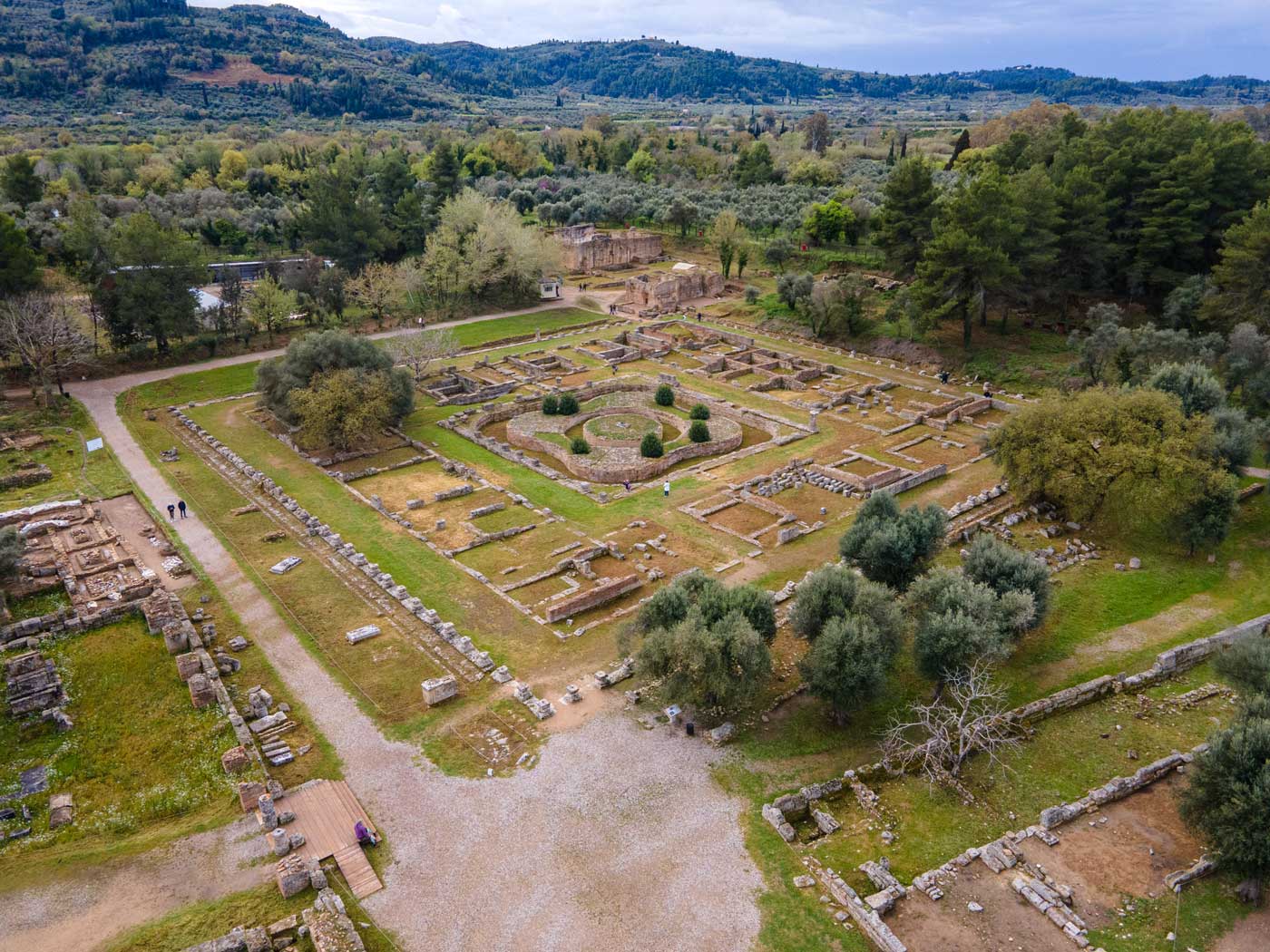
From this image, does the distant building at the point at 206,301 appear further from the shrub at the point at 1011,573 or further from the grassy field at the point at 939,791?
the shrub at the point at 1011,573

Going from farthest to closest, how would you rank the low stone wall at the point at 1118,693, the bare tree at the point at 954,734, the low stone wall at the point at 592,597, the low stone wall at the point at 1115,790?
1. the low stone wall at the point at 592,597
2. the bare tree at the point at 954,734
3. the low stone wall at the point at 1118,693
4. the low stone wall at the point at 1115,790

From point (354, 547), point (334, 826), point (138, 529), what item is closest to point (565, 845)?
point (334, 826)

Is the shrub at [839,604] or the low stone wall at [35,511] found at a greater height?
the shrub at [839,604]

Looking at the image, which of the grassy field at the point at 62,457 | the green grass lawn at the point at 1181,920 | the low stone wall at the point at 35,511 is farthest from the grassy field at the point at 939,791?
the grassy field at the point at 62,457

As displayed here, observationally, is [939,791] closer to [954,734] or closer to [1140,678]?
[954,734]

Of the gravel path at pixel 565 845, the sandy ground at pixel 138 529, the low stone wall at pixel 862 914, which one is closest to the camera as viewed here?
the low stone wall at pixel 862 914

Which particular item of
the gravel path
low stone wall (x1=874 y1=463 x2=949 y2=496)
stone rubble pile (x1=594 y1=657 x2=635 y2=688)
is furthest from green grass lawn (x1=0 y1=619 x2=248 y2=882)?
low stone wall (x1=874 y1=463 x2=949 y2=496)

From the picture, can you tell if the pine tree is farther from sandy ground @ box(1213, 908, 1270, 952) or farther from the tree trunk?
sandy ground @ box(1213, 908, 1270, 952)
